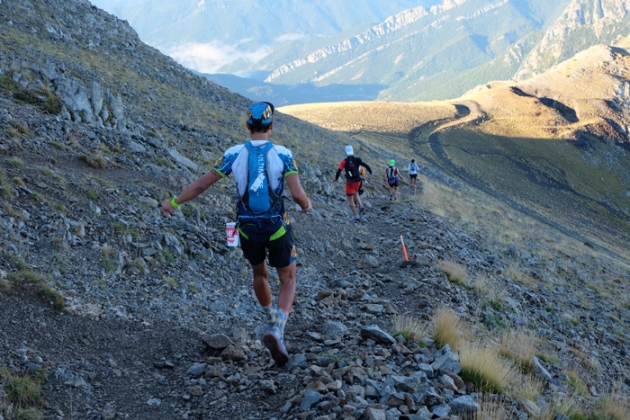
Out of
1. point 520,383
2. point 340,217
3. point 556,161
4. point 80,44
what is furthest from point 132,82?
point 556,161

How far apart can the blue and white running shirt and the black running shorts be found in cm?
49

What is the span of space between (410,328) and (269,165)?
2843 mm

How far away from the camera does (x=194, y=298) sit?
24.8ft

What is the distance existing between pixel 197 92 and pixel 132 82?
318 inches

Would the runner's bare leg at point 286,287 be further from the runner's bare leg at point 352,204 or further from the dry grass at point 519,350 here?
the runner's bare leg at point 352,204

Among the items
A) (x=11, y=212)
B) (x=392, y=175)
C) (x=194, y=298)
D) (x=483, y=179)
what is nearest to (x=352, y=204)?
(x=392, y=175)

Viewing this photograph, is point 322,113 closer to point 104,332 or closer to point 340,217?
point 340,217

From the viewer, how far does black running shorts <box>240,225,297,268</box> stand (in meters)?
5.26

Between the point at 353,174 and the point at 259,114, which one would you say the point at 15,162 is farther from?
the point at 353,174

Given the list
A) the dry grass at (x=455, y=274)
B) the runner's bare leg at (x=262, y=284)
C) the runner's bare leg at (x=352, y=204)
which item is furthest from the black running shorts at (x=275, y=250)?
the runner's bare leg at (x=352, y=204)

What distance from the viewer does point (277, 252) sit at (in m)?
5.30

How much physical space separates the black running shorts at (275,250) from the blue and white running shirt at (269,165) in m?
0.49

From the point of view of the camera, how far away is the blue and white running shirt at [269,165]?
511 centimetres

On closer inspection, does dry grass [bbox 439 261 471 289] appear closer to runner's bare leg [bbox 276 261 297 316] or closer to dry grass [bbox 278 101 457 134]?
runner's bare leg [bbox 276 261 297 316]
